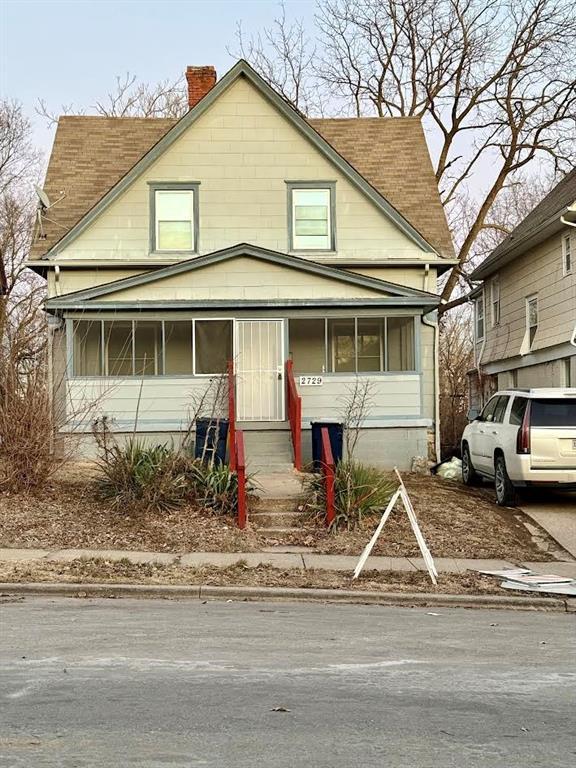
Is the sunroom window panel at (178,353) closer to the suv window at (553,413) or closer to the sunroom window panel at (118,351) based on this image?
the sunroom window panel at (118,351)

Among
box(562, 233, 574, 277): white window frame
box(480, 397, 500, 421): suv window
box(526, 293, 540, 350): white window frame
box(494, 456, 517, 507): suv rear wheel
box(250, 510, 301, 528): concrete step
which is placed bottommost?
box(250, 510, 301, 528): concrete step

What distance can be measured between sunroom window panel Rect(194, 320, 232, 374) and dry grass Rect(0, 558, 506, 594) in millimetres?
9017

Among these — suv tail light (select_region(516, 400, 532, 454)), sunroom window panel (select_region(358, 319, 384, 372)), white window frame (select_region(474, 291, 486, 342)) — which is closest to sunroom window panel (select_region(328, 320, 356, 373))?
sunroom window panel (select_region(358, 319, 384, 372))

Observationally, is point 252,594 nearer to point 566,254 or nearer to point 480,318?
point 566,254

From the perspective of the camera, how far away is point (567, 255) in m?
21.3

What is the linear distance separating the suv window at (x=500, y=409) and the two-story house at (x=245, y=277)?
3467 millimetres

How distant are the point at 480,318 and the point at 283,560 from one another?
2006 centimetres

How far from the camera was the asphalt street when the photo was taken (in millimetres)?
4762

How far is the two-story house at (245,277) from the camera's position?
19031 mm

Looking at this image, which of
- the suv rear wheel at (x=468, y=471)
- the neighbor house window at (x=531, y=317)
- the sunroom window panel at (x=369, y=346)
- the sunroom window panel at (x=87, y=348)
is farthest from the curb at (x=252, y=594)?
the neighbor house window at (x=531, y=317)

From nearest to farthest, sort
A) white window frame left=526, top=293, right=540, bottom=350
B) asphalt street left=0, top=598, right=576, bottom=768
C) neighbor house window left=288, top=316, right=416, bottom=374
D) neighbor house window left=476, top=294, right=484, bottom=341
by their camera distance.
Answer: asphalt street left=0, top=598, right=576, bottom=768 < neighbor house window left=288, top=316, right=416, bottom=374 < white window frame left=526, top=293, right=540, bottom=350 < neighbor house window left=476, top=294, right=484, bottom=341

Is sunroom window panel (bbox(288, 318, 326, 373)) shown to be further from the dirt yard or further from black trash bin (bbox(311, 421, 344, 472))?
the dirt yard

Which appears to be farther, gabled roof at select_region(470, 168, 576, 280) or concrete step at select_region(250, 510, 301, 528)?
gabled roof at select_region(470, 168, 576, 280)

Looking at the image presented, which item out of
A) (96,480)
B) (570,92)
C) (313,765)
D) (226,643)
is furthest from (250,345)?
(570,92)
